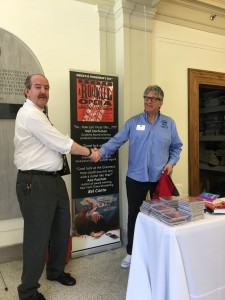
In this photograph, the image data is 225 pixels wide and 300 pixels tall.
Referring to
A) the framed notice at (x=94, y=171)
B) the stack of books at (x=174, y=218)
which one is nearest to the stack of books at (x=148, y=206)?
the stack of books at (x=174, y=218)

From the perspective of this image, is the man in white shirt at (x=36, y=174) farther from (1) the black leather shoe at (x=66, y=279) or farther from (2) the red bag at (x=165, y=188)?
(2) the red bag at (x=165, y=188)

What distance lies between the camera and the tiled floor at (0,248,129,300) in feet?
6.71

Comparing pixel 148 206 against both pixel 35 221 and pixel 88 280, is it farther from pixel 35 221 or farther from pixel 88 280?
pixel 88 280

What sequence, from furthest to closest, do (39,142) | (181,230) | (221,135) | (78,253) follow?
(221,135) < (78,253) < (39,142) < (181,230)

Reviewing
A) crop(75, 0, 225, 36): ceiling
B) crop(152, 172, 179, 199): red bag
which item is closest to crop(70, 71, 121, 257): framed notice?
crop(152, 172, 179, 199): red bag

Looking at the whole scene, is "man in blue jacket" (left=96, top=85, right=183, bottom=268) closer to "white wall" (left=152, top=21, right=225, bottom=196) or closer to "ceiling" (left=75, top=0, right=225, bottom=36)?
"white wall" (left=152, top=21, right=225, bottom=196)

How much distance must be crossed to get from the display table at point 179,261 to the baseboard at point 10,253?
4.79 feet

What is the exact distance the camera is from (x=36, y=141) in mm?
1938

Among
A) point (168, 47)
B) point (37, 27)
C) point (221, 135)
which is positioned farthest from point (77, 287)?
point (221, 135)

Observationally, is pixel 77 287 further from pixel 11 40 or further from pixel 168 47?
pixel 168 47

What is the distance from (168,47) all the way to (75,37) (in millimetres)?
1161

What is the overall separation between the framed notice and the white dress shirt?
72cm

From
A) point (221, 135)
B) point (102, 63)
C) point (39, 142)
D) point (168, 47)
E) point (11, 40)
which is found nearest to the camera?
point (39, 142)

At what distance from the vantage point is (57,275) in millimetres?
2219
